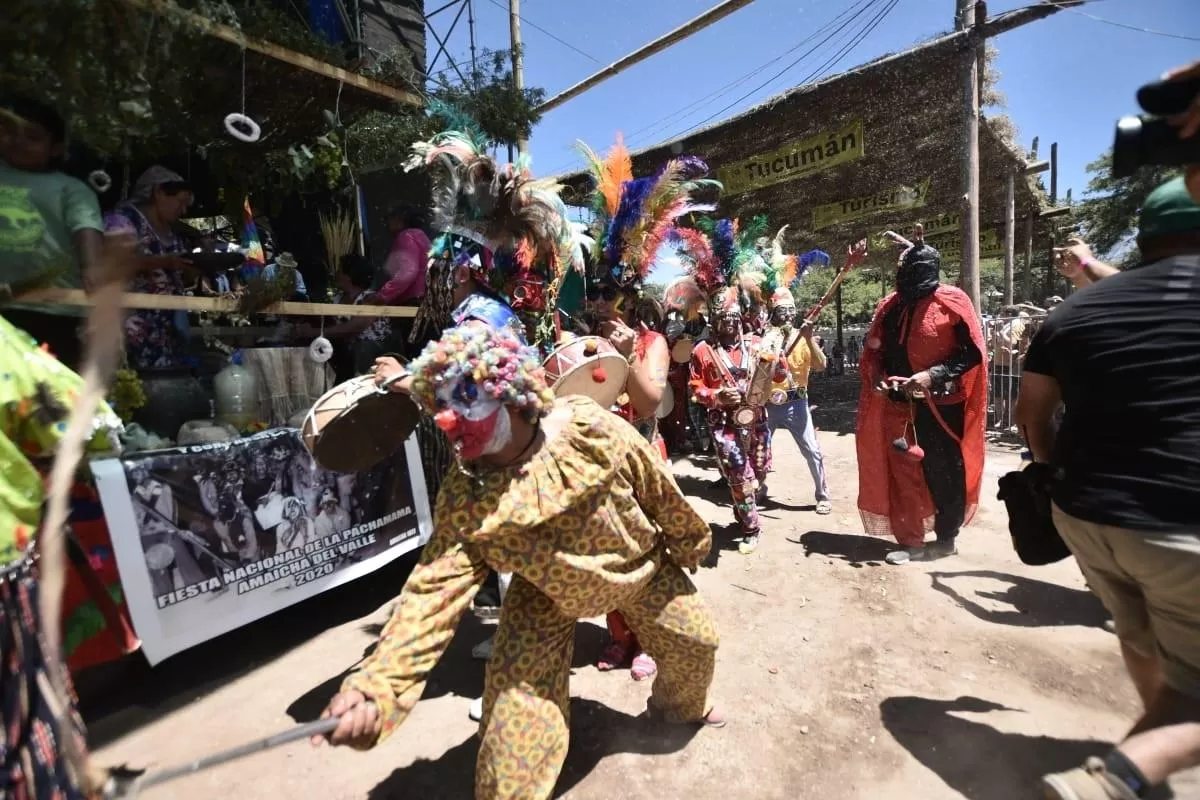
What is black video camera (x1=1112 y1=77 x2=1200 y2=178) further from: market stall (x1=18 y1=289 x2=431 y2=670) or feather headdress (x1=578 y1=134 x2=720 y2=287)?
market stall (x1=18 y1=289 x2=431 y2=670)

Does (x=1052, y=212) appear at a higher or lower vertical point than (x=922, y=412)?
higher

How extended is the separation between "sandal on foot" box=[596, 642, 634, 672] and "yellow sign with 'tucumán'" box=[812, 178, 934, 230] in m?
7.32

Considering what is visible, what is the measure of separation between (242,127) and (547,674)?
398 cm

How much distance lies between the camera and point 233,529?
2990 mm

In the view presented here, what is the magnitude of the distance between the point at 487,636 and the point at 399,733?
0.84 meters

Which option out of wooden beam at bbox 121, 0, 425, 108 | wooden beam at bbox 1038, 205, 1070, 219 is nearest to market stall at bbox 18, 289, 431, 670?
wooden beam at bbox 121, 0, 425, 108

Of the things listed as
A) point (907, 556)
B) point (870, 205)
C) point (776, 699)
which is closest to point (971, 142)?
point (870, 205)

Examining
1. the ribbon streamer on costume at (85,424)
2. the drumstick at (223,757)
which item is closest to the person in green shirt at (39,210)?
the ribbon streamer on costume at (85,424)

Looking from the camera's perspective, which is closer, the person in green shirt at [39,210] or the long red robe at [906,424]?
the person in green shirt at [39,210]

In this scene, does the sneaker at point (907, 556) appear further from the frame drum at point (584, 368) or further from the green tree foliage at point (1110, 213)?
the green tree foliage at point (1110, 213)

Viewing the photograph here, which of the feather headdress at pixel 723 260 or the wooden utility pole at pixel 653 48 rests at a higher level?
the wooden utility pole at pixel 653 48

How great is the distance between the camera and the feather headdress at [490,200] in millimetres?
2963

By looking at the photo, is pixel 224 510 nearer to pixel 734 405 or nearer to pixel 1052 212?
pixel 734 405

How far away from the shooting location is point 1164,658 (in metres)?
1.77
